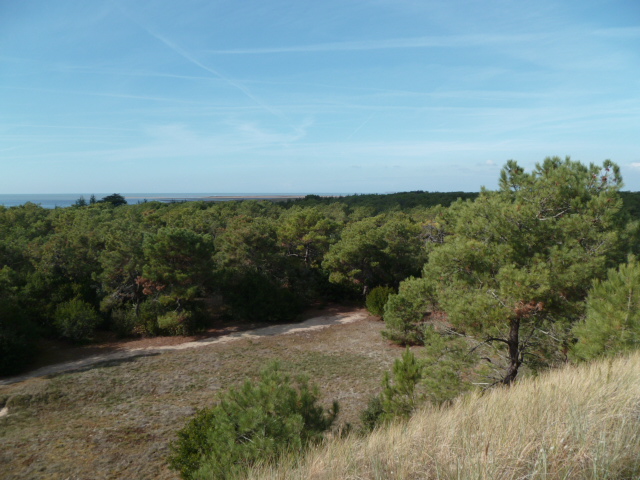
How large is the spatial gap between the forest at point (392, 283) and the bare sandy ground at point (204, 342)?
0.97 meters

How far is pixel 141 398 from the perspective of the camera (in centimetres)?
1265

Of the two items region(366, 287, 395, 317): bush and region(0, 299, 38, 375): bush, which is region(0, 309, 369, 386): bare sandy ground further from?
region(366, 287, 395, 317): bush

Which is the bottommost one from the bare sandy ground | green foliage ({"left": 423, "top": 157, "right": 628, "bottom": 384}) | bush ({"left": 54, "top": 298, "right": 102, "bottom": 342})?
the bare sandy ground

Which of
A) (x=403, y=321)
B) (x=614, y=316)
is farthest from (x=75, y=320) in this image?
(x=614, y=316)

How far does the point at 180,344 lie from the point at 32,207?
2797cm

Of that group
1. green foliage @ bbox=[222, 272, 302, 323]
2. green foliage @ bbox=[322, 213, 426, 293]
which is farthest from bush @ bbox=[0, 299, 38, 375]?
green foliage @ bbox=[322, 213, 426, 293]

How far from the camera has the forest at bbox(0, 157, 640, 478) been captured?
6523 mm

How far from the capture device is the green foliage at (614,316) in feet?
18.9

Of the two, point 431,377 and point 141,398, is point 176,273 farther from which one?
point 431,377

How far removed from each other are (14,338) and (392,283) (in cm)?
2069

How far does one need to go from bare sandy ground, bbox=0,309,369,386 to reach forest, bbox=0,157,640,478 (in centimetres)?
97

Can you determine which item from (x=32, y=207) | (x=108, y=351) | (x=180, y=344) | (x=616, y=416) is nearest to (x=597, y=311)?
(x=616, y=416)

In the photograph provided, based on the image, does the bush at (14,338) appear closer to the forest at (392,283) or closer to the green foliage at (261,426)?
the forest at (392,283)

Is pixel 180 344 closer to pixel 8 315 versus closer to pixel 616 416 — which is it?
pixel 8 315
